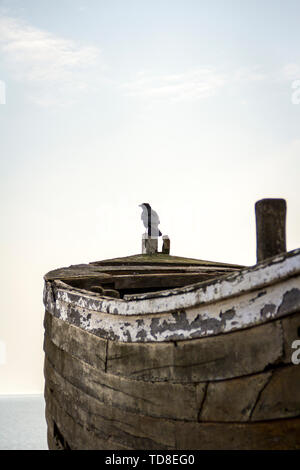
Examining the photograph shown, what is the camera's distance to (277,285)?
2.26 meters

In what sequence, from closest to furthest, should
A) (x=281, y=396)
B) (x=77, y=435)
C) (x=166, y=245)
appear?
(x=281, y=396) → (x=77, y=435) → (x=166, y=245)

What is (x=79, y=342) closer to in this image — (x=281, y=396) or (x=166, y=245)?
(x=281, y=396)

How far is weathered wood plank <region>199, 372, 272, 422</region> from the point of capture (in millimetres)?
2330

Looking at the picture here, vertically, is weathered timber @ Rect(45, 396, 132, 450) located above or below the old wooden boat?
below

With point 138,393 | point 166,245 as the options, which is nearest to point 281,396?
point 138,393

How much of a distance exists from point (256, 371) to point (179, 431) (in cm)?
65

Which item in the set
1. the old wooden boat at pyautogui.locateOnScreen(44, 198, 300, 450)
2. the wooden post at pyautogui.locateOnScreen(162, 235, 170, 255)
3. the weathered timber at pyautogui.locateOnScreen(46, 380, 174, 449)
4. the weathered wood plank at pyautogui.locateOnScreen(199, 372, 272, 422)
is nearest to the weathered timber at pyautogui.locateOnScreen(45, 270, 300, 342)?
the old wooden boat at pyautogui.locateOnScreen(44, 198, 300, 450)

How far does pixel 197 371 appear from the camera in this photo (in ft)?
8.48

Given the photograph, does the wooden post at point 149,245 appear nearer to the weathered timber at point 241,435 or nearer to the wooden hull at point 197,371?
the wooden hull at point 197,371

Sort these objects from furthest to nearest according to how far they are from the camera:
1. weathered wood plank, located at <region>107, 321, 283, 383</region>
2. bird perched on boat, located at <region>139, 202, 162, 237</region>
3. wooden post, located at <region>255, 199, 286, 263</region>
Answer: bird perched on boat, located at <region>139, 202, 162, 237</region> → wooden post, located at <region>255, 199, 286, 263</region> → weathered wood plank, located at <region>107, 321, 283, 383</region>

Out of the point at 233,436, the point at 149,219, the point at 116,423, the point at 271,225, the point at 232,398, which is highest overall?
the point at 149,219

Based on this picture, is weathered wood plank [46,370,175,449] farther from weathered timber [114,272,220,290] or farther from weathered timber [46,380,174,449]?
weathered timber [114,272,220,290]

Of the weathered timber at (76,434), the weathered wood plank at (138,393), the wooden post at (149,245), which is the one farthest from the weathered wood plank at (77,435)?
the wooden post at (149,245)

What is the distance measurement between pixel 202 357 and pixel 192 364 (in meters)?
0.09
